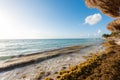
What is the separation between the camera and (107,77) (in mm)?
7898

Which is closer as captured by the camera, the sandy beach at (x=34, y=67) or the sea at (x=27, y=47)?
the sandy beach at (x=34, y=67)

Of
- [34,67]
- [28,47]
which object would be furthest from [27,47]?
[34,67]

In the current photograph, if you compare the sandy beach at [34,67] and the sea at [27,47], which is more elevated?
the sandy beach at [34,67]

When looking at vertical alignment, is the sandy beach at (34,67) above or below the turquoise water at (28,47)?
above

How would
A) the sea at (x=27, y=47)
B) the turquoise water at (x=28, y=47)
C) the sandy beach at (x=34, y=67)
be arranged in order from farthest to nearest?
the turquoise water at (x=28, y=47) → the sea at (x=27, y=47) → the sandy beach at (x=34, y=67)

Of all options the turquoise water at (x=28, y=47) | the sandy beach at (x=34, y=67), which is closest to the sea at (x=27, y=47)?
the turquoise water at (x=28, y=47)

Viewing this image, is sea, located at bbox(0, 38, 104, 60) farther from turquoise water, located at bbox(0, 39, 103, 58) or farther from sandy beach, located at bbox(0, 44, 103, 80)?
sandy beach, located at bbox(0, 44, 103, 80)

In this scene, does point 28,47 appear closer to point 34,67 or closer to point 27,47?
point 27,47

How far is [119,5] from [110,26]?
5954 millimetres

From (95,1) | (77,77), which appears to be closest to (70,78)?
(77,77)

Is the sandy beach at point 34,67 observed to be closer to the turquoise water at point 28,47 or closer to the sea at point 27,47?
the sea at point 27,47

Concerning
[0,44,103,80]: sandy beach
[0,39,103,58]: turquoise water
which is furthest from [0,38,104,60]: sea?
[0,44,103,80]: sandy beach

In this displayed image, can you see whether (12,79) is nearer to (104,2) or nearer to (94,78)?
(94,78)

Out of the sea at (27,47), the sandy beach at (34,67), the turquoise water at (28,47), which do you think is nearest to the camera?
the sandy beach at (34,67)
